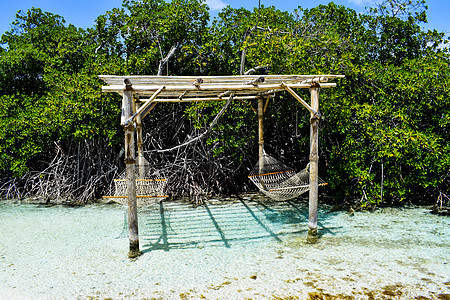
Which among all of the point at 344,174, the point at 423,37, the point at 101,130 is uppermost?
the point at 423,37

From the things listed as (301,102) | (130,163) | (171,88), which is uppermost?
(171,88)

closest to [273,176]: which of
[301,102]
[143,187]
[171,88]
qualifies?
[301,102]

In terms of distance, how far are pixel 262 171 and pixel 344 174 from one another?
57.1 inches

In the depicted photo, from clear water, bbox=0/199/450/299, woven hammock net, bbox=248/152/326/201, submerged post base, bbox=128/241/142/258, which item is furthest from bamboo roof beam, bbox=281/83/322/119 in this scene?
submerged post base, bbox=128/241/142/258

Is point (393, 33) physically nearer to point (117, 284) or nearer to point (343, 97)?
point (343, 97)

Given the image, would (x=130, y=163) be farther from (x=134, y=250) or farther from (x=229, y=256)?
(x=229, y=256)

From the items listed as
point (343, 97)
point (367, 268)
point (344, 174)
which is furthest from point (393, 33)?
point (367, 268)

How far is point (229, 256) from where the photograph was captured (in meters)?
3.69

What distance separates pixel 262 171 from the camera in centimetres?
546

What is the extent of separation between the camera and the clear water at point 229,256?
2.93 meters

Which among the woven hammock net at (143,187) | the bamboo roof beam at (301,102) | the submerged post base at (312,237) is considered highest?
the bamboo roof beam at (301,102)

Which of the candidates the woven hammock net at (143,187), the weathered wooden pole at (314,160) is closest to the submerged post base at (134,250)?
the woven hammock net at (143,187)

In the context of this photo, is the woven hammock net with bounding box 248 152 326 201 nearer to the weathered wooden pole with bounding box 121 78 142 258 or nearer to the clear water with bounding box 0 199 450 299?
the clear water with bounding box 0 199 450 299

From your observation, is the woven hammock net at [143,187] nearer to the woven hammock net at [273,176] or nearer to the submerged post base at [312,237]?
the woven hammock net at [273,176]
